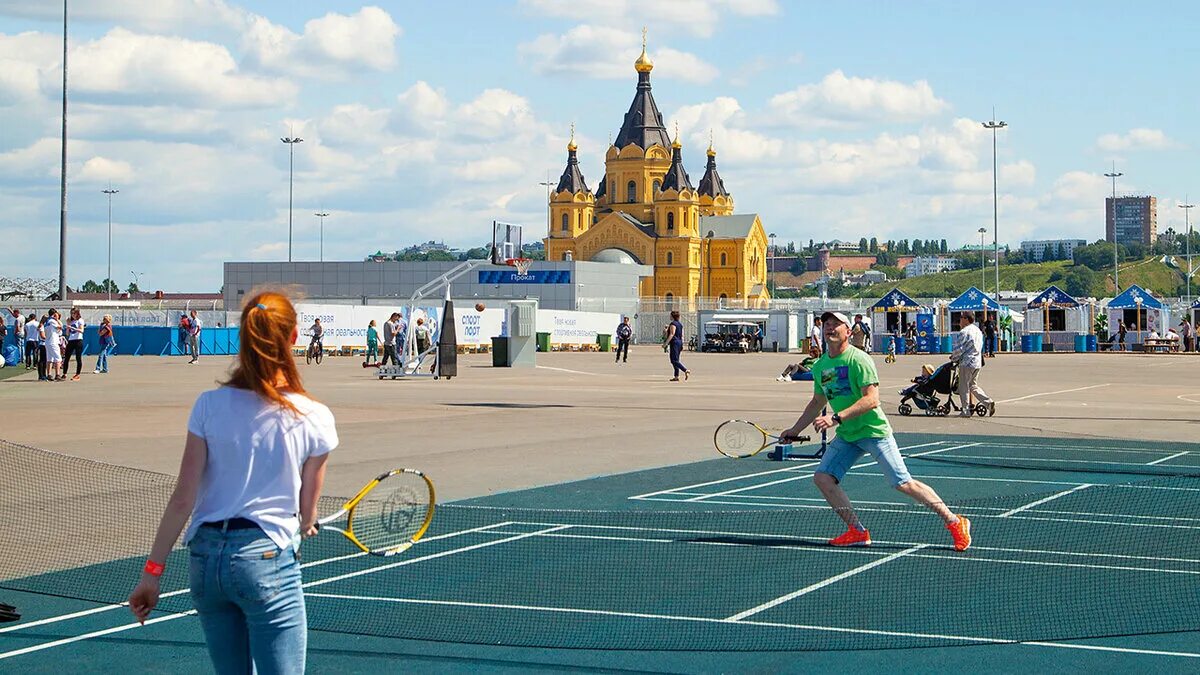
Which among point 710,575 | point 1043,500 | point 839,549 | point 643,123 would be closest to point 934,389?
point 1043,500

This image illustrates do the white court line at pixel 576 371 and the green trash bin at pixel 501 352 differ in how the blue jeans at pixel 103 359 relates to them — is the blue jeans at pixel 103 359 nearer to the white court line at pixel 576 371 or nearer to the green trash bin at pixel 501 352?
the green trash bin at pixel 501 352

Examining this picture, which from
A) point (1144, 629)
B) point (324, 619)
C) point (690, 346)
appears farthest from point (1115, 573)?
point (690, 346)

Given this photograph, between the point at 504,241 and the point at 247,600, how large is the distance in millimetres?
47743

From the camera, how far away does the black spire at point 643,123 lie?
136875 millimetres

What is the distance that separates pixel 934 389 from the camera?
23938 millimetres

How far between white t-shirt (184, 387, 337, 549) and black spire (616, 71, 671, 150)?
437ft

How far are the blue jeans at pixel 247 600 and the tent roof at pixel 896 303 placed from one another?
67156 millimetres

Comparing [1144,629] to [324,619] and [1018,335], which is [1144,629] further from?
[1018,335]

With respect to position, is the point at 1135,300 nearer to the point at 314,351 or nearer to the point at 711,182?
the point at 314,351

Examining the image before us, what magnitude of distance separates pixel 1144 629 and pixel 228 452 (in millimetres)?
5441

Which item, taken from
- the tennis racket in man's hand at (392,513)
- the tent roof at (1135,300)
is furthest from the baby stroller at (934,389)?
the tent roof at (1135,300)

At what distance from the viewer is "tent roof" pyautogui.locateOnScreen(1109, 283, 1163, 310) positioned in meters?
71.3

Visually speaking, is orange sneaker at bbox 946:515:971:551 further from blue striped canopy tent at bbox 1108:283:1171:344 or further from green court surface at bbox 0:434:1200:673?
blue striped canopy tent at bbox 1108:283:1171:344

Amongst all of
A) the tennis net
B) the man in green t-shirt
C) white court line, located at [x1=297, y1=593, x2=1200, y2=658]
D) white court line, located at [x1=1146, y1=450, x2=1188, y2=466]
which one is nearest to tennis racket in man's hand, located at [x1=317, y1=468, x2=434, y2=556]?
the tennis net
